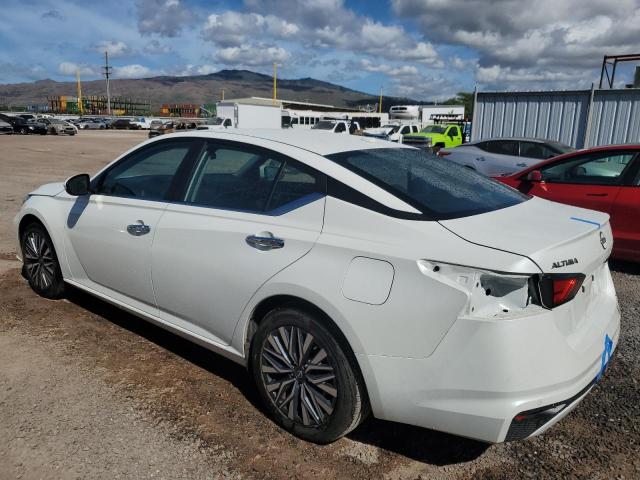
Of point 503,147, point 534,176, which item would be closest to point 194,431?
point 534,176

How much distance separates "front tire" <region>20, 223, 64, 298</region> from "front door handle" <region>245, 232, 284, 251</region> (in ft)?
7.74

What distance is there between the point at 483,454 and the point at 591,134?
13.7 m

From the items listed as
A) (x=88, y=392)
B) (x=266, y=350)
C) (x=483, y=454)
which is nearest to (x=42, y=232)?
(x=88, y=392)

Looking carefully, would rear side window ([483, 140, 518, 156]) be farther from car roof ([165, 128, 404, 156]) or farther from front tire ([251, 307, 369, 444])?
front tire ([251, 307, 369, 444])

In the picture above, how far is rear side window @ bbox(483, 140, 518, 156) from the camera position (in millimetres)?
11758

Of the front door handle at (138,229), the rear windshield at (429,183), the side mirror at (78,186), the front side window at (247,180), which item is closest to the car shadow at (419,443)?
the rear windshield at (429,183)

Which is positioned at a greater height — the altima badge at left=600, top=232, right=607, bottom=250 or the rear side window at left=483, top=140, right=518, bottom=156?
the rear side window at left=483, top=140, right=518, bottom=156

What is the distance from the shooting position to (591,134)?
46.5 feet

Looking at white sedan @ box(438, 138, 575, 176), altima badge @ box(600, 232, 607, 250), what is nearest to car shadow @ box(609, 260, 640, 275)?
altima badge @ box(600, 232, 607, 250)

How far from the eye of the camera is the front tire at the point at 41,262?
4.41 meters

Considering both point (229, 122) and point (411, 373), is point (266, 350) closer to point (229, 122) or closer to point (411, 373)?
point (411, 373)

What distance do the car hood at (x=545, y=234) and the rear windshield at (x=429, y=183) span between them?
0.11 metres

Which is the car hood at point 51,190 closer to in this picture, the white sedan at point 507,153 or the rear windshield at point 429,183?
the rear windshield at point 429,183

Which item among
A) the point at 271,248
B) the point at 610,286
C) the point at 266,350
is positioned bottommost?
the point at 266,350
